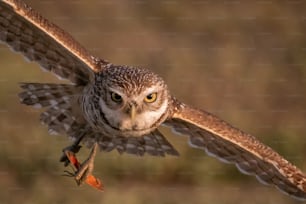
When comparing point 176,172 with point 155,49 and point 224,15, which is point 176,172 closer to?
point 155,49

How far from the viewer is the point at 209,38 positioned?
479 inches

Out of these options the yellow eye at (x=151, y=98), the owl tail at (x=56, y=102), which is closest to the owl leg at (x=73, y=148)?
the owl tail at (x=56, y=102)

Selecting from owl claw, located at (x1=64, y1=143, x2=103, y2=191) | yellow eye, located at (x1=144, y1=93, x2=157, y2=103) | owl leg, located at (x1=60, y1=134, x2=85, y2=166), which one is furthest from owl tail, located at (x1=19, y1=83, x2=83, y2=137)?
yellow eye, located at (x1=144, y1=93, x2=157, y2=103)

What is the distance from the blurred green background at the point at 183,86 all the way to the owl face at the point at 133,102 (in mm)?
1340

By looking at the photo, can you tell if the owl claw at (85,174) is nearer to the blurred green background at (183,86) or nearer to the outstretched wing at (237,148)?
the outstretched wing at (237,148)

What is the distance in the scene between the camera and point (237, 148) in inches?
322

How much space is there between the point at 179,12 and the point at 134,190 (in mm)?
3359

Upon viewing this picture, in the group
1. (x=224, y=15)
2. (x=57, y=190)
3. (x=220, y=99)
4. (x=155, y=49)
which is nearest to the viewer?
(x=57, y=190)

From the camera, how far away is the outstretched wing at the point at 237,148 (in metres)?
8.04

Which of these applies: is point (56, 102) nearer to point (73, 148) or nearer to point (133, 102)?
point (73, 148)

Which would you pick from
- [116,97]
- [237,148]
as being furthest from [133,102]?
[237,148]

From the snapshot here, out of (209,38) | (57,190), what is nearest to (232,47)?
(209,38)

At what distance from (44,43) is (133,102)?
688 mm

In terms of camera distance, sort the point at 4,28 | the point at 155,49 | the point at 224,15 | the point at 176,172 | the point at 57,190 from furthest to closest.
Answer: the point at 224,15 → the point at 155,49 → the point at 176,172 → the point at 57,190 → the point at 4,28
